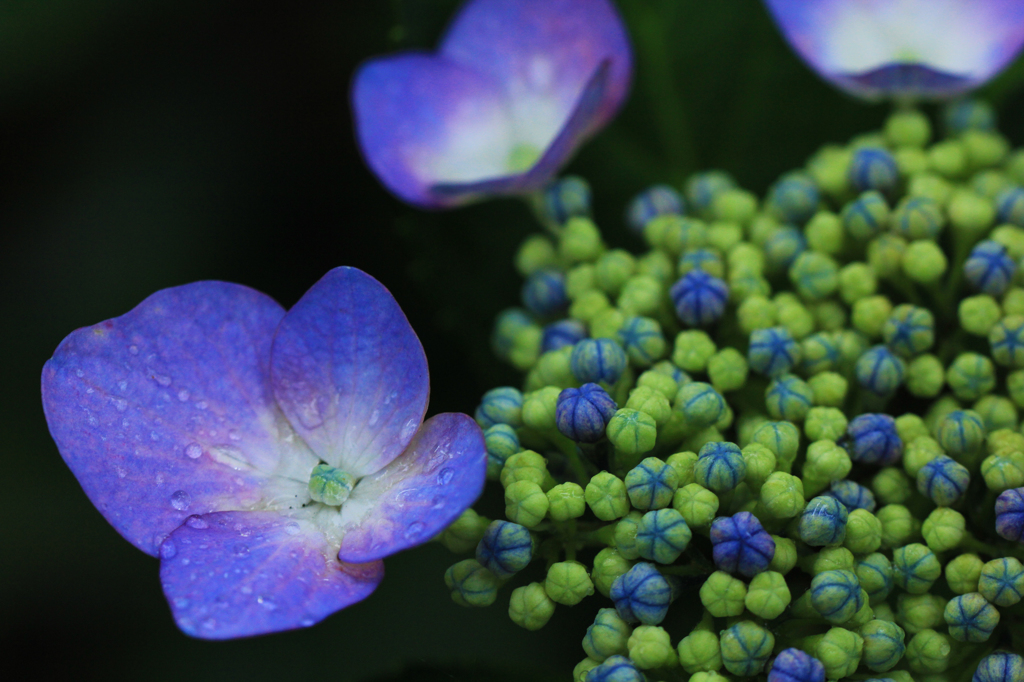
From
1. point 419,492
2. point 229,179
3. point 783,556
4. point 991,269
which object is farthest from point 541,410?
point 229,179

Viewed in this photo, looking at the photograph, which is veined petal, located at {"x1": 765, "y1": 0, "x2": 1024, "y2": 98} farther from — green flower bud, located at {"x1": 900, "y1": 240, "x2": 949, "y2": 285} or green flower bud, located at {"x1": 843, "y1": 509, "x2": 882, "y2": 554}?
green flower bud, located at {"x1": 843, "y1": 509, "x2": 882, "y2": 554}

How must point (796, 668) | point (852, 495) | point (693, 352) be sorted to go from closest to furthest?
1. point (796, 668)
2. point (852, 495)
3. point (693, 352)

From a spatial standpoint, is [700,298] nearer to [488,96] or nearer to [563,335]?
[563,335]

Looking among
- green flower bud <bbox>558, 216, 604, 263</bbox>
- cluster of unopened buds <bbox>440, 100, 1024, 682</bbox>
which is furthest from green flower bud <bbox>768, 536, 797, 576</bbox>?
green flower bud <bbox>558, 216, 604, 263</bbox>

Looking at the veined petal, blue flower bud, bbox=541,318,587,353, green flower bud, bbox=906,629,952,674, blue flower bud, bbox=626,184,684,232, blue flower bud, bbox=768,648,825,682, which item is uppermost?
the veined petal

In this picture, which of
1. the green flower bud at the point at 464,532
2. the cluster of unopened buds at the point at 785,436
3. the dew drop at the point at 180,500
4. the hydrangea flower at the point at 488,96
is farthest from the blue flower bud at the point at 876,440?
the dew drop at the point at 180,500

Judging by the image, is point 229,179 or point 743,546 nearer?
point 743,546
